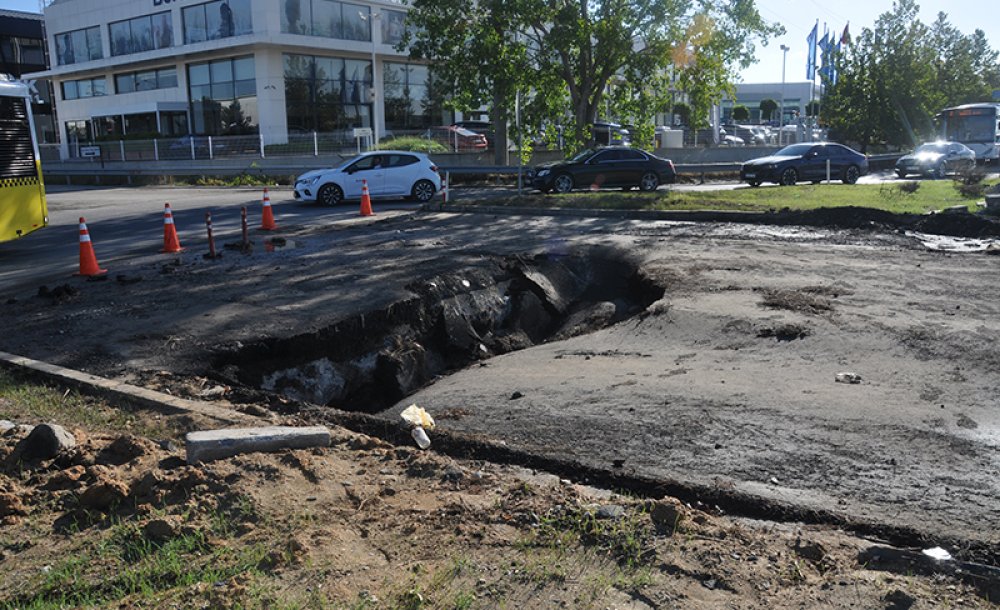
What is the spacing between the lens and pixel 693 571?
3.45 m

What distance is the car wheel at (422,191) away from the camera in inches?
906

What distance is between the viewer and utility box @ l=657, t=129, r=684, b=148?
43.3m

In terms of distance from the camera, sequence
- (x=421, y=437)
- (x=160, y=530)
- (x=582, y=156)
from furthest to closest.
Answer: (x=582, y=156), (x=421, y=437), (x=160, y=530)

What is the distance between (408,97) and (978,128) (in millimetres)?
32243

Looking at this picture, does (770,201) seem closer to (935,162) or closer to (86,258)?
(86,258)

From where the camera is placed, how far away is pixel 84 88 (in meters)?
56.4

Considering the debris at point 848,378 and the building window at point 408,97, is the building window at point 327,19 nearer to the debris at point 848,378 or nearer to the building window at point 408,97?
the building window at point 408,97

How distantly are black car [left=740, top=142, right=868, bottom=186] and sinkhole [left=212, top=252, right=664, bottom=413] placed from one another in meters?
17.2

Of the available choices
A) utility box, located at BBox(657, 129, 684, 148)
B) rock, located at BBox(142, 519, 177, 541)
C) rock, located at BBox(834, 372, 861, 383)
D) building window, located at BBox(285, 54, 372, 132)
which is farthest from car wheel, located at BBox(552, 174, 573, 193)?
building window, located at BBox(285, 54, 372, 132)

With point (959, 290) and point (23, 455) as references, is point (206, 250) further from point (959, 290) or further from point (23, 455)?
point (959, 290)

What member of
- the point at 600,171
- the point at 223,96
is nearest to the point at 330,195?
the point at 600,171

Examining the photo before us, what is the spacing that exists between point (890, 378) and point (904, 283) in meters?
3.87

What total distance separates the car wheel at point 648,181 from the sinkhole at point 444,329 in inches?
524

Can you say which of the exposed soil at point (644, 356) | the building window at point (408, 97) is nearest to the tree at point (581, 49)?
the exposed soil at point (644, 356)
